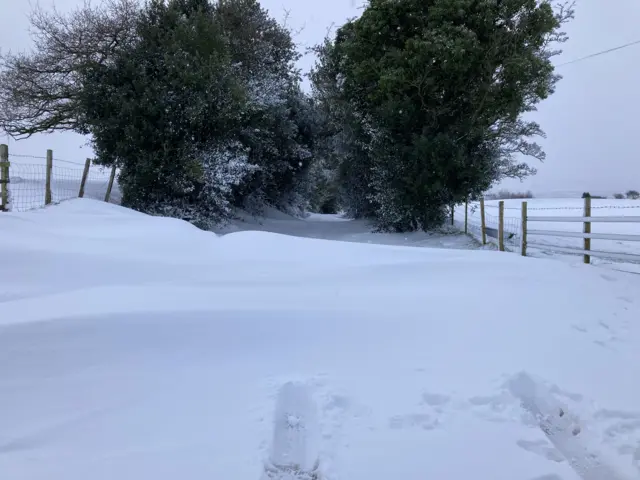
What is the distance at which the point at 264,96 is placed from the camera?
14398mm

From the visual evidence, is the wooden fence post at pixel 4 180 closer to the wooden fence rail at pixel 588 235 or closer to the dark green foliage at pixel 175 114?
the dark green foliage at pixel 175 114

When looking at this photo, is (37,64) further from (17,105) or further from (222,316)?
(222,316)

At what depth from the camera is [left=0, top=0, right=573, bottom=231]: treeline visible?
12.2 metres

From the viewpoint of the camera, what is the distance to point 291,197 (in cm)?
2061

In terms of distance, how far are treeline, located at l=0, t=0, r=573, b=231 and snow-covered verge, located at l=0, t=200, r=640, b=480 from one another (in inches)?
312

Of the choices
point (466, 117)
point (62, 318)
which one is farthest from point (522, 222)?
point (62, 318)

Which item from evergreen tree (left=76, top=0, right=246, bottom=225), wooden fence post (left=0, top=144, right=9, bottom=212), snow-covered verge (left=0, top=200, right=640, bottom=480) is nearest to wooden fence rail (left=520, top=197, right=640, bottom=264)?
snow-covered verge (left=0, top=200, right=640, bottom=480)

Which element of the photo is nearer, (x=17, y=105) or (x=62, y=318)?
(x=62, y=318)

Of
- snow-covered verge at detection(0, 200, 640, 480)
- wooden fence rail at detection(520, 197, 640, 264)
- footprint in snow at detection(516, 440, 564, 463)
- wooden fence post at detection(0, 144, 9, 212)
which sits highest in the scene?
wooden fence post at detection(0, 144, 9, 212)

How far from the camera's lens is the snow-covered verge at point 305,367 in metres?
2.31

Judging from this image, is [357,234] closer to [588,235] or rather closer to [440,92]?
[440,92]

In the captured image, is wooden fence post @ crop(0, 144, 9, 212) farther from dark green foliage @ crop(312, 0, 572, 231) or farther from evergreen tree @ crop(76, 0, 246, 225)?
dark green foliage @ crop(312, 0, 572, 231)

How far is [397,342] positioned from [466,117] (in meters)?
11.4

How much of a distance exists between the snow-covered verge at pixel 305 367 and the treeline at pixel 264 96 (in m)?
7.92
